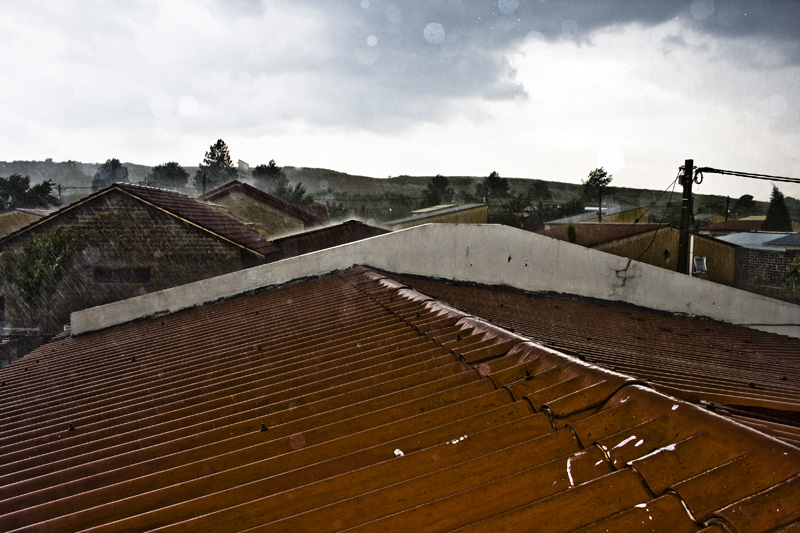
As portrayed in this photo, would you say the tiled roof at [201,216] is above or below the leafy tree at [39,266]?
above

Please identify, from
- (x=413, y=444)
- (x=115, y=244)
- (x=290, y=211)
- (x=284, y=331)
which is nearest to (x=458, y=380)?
(x=413, y=444)

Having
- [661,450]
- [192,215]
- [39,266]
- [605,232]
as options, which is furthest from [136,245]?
[605,232]

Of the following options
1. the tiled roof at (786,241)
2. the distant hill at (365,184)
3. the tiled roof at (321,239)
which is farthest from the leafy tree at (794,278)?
the distant hill at (365,184)

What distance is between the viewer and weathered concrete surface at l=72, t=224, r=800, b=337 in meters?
8.11

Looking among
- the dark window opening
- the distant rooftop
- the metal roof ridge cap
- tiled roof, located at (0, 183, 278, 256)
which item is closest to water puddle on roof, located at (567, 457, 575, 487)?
the metal roof ridge cap

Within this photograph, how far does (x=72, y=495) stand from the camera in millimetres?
2434

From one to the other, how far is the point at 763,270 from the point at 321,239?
2032cm

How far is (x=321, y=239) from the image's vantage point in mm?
14000

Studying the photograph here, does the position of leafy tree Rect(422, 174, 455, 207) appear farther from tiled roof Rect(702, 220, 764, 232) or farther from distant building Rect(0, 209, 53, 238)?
distant building Rect(0, 209, 53, 238)

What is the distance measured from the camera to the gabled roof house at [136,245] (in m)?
11.8

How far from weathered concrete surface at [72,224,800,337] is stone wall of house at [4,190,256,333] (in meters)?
3.92

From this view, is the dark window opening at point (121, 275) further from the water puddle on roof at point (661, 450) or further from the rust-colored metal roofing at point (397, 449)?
the water puddle on roof at point (661, 450)

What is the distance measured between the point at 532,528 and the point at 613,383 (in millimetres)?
893

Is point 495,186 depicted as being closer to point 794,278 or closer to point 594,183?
point 594,183
